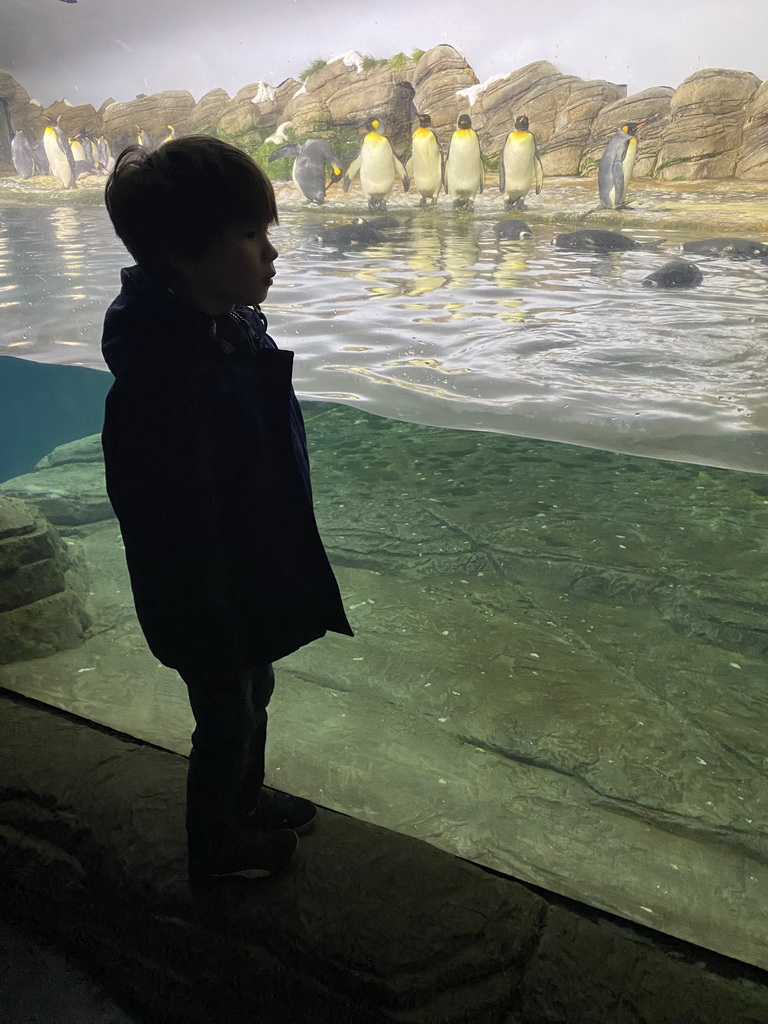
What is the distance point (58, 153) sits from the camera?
2814 millimetres

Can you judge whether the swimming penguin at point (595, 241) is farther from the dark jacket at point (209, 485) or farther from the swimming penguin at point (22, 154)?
the swimming penguin at point (22, 154)

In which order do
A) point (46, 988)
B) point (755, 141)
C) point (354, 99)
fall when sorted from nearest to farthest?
point (46, 988), point (755, 141), point (354, 99)

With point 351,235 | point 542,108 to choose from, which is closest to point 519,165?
point 542,108

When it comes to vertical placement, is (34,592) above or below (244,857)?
below

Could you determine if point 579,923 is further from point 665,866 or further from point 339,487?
point 339,487

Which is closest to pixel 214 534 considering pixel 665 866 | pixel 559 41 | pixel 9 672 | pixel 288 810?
pixel 288 810

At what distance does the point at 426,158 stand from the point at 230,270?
60.8 inches

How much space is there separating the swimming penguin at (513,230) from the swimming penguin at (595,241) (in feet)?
0.32

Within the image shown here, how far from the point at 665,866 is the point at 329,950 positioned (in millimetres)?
683

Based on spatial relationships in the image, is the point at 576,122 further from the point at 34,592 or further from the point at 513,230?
the point at 34,592

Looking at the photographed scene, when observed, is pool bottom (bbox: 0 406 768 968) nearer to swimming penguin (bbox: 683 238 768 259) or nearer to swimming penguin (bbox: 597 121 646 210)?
swimming penguin (bbox: 683 238 768 259)

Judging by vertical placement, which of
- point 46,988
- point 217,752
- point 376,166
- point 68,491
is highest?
point 376,166

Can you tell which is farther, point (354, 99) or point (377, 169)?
point (377, 169)

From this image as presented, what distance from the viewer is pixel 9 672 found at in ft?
6.42
